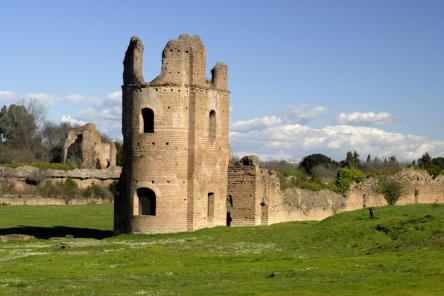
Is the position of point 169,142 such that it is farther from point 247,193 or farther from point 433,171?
point 433,171

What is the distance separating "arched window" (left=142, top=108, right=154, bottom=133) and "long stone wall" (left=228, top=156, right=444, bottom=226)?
14.6 feet

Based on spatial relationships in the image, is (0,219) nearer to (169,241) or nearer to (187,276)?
(169,241)

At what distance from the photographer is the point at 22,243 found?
37.2 metres

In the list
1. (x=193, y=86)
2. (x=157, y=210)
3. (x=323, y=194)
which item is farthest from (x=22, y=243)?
(x=323, y=194)

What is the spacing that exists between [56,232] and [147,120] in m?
7.61

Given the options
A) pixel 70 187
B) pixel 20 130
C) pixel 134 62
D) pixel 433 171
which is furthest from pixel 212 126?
pixel 20 130

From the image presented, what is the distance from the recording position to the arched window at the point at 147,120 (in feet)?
132

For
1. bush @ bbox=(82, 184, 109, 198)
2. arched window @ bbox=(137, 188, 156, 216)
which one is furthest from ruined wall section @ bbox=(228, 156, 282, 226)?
bush @ bbox=(82, 184, 109, 198)

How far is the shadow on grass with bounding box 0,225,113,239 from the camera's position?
4203 centimetres

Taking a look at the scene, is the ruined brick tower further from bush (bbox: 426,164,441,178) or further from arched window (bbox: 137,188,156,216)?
bush (bbox: 426,164,441,178)

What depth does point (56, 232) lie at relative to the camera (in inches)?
1705

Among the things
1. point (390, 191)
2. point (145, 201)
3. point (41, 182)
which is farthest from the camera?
point (41, 182)

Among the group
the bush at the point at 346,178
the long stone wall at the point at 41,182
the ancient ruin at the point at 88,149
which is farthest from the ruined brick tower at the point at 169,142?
the ancient ruin at the point at 88,149

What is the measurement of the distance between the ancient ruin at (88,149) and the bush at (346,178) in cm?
4222
